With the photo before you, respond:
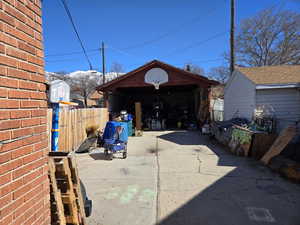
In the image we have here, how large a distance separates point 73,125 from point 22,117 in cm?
572

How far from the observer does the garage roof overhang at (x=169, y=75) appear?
11836mm

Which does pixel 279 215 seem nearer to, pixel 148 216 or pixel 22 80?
pixel 148 216

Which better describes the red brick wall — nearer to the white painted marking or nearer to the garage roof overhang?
the white painted marking

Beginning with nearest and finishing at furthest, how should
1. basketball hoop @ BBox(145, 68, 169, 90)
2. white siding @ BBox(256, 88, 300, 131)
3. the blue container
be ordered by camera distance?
1. the blue container
2. white siding @ BBox(256, 88, 300, 131)
3. basketball hoop @ BBox(145, 68, 169, 90)

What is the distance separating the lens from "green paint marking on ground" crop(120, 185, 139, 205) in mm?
3346

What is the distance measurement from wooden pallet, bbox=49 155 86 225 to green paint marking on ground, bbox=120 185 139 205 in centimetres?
96

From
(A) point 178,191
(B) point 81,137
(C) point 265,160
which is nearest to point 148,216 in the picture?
(A) point 178,191

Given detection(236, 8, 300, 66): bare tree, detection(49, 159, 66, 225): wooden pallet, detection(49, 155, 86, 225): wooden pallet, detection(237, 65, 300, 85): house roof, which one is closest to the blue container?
detection(49, 155, 86, 225): wooden pallet

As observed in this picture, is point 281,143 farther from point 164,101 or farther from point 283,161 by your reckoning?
point 164,101

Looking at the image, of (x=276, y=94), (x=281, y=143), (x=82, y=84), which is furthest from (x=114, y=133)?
(x=82, y=84)

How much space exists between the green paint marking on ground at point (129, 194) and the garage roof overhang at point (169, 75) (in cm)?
915

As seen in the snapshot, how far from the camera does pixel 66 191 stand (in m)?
2.37

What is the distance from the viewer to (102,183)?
417 cm

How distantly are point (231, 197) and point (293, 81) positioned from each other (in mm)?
7534
